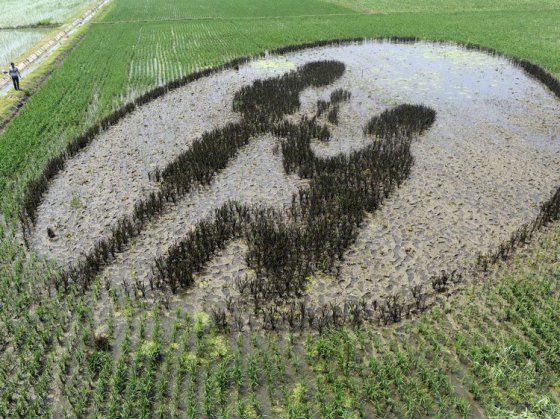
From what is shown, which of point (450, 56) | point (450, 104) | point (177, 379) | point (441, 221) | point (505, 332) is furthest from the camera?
point (450, 56)

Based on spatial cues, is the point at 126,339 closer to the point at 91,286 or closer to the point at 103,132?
the point at 91,286

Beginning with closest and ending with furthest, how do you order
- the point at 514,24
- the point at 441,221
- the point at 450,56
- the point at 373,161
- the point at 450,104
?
the point at 441,221 < the point at 373,161 < the point at 450,104 < the point at 450,56 < the point at 514,24

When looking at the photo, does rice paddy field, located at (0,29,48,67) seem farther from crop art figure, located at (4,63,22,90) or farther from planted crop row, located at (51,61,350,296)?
planted crop row, located at (51,61,350,296)

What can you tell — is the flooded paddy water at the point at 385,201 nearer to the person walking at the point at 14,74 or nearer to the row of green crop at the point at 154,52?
the row of green crop at the point at 154,52

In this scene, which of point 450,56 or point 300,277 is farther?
point 450,56

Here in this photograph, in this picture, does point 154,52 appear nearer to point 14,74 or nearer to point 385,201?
point 14,74

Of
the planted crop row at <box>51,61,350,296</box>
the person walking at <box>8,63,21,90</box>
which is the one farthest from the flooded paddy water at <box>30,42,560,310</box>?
the person walking at <box>8,63,21,90</box>

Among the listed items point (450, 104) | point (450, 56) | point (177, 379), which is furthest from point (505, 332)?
point (450, 56)
